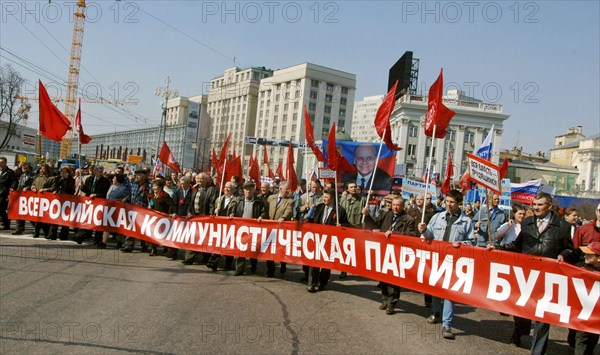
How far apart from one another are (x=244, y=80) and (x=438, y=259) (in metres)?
122

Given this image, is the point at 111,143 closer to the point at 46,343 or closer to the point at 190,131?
the point at 190,131

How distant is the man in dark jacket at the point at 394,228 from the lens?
23.4 ft

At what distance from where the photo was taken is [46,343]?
4855 mm

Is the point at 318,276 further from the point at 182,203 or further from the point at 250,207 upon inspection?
the point at 182,203

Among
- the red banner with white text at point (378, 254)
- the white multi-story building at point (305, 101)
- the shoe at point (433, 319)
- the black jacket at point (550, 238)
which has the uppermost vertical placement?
the white multi-story building at point (305, 101)

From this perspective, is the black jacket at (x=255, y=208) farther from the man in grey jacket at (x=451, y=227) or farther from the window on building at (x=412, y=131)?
the window on building at (x=412, y=131)

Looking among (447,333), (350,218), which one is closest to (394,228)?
(447,333)

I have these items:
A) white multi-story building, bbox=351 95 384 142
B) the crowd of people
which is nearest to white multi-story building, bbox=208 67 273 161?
white multi-story building, bbox=351 95 384 142

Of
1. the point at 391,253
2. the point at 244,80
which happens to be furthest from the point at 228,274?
the point at 244,80

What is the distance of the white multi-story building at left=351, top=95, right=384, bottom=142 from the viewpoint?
567 ft

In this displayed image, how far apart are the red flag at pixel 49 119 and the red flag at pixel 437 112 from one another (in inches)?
346

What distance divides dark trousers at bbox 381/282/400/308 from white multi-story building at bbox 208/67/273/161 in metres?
109

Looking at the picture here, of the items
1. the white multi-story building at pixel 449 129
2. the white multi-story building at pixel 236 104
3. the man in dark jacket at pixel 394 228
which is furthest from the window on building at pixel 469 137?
the man in dark jacket at pixel 394 228

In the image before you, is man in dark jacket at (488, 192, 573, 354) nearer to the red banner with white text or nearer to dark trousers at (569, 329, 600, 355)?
the red banner with white text
